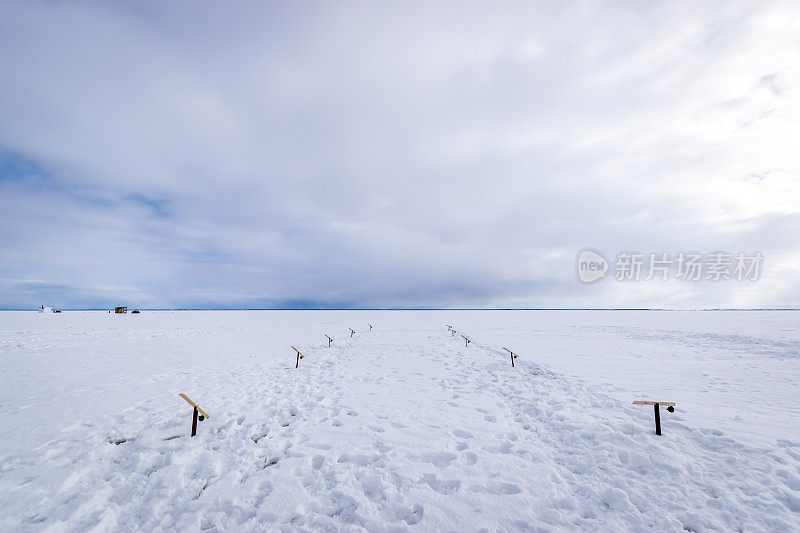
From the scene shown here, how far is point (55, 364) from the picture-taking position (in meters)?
13.8

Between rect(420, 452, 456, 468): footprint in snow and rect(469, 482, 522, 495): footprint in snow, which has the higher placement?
rect(469, 482, 522, 495): footprint in snow

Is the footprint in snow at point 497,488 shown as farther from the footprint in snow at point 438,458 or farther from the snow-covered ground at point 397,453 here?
the footprint in snow at point 438,458

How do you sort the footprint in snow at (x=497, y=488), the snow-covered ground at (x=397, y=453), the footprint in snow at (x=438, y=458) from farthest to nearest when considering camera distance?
the footprint in snow at (x=438, y=458)
the footprint in snow at (x=497, y=488)
the snow-covered ground at (x=397, y=453)

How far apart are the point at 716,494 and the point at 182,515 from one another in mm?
7724

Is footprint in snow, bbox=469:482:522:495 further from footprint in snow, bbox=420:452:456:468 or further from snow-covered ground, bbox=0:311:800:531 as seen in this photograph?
footprint in snow, bbox=420:452:456:468

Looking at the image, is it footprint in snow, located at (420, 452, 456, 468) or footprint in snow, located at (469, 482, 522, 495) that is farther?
footprint in snow, located at (420, 452, 456, 468)

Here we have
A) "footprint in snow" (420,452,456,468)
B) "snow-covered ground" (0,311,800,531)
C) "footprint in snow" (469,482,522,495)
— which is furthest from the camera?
"footprint in snow" (420,452,456,468)

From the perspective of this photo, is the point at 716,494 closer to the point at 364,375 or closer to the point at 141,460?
the point at 141,460

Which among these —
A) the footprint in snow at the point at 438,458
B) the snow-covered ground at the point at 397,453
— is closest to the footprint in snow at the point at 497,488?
the snow-covered ground at the point at 397,453

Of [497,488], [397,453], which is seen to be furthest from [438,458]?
[497,488]

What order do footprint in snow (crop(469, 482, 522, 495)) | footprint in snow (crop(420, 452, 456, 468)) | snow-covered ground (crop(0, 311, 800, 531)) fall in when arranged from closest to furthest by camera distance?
snow-covered ground (crop(0, 311, 800, 531)), footprint in snow (crop(469, 482, 522, 495)), footprint in snow (crop(420, 452, 456, 468))

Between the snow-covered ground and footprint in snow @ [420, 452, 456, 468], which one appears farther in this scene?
footprint in snow @ [420, 452, 456, 468]

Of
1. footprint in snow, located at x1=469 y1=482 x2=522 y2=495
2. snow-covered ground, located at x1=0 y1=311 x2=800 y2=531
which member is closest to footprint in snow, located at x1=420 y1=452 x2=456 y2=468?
snow-covered ground, located at x1=0 y1=311 x2=800 y2=531

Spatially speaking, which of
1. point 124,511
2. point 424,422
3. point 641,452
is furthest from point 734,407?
point 124,511
